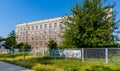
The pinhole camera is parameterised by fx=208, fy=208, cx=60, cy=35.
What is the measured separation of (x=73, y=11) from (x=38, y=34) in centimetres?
6222

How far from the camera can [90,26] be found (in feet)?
79.3

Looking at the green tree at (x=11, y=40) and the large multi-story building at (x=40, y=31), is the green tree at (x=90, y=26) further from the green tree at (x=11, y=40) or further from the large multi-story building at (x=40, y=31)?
the large multi-story building at (x=40, y=31)

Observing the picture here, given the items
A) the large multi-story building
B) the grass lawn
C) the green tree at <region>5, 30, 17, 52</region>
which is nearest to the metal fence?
the grass lawn

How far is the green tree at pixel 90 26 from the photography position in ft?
78.9

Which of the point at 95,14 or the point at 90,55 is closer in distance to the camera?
the point at 90,55

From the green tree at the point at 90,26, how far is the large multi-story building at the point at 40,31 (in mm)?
50854

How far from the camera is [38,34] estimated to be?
87.2m

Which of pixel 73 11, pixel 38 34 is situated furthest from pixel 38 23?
pixel 73 11

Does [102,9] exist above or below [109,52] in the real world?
above

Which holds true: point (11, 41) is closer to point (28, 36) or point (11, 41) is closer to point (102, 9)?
point (28, 36)

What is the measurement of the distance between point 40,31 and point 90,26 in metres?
63.4

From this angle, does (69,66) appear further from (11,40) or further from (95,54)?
(11,40)

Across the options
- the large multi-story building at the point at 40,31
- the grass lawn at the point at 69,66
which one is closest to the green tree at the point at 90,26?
the grass lawn at the point at 69,66

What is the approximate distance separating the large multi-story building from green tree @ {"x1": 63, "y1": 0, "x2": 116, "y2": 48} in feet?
167
